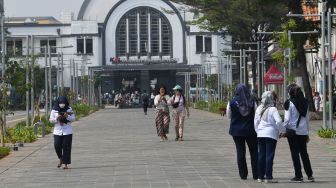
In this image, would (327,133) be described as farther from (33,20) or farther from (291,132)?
(33,20)

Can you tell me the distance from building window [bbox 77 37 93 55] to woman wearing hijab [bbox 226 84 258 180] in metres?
116

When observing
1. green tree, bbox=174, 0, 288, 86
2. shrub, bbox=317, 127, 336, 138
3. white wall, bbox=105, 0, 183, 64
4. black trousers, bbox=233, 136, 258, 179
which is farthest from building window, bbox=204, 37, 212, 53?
black trousers, bbox=233, 136, 258, 179

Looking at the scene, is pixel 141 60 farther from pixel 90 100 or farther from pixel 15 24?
pixel 90 100

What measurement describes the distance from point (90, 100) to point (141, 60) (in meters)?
32.6

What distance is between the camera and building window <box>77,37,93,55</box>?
133125 millimetres

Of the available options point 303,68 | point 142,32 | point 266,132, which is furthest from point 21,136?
point 142,32

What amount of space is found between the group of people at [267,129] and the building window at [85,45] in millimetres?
116454

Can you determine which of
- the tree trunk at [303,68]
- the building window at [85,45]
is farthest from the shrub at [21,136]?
the building window at [85,45]

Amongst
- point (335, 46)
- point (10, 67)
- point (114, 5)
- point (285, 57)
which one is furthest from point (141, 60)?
point (10, 67)

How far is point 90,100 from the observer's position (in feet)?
334

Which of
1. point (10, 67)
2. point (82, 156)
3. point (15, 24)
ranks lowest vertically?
point (82, 156)

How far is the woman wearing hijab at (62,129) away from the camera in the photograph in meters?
20.5

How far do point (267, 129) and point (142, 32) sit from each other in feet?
387

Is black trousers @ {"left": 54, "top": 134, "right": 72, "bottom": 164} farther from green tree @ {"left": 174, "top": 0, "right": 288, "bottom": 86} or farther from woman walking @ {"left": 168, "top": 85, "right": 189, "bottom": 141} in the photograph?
green tree @ {"left": 174, "top": 0, "right": 288, "bottom": 86}
